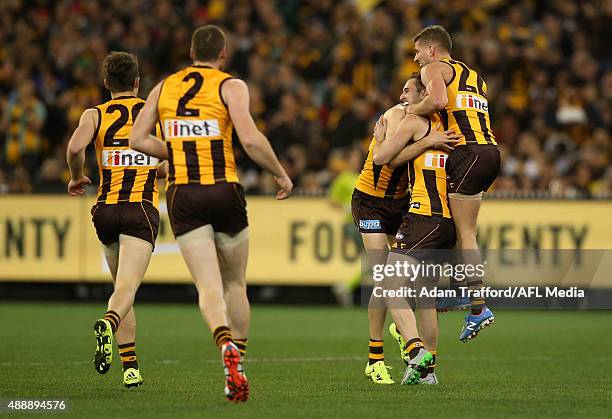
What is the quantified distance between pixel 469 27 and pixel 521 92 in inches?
65.3

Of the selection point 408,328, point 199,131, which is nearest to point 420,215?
point 408,328

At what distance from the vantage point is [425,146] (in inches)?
390

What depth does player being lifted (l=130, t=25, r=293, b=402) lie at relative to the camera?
8.27 metres

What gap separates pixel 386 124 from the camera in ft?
33.6

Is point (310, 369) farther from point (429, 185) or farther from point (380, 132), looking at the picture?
point (380, 132)

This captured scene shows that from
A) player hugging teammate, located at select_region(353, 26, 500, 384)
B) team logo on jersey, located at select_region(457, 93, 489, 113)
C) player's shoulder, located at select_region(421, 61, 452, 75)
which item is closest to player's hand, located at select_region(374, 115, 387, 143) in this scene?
player hugging teammate, located at select_region(353, 26, 500, 384)

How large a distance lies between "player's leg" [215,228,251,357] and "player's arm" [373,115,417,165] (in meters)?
1.81

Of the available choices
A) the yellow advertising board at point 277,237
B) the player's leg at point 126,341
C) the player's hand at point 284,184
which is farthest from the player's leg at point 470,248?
the yellow advertising board at point 277,237

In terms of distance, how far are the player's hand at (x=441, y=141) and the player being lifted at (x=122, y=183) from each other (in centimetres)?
218

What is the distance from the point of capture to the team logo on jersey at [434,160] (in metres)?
9.95

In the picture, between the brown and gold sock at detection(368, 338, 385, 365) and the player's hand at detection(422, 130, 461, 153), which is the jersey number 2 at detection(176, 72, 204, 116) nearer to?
the player's hand at detection(422, 130, 461, 153)

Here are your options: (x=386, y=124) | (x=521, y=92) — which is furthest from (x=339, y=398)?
(x=521, y=92)

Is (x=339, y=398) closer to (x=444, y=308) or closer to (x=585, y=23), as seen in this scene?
(x=444, y=308)

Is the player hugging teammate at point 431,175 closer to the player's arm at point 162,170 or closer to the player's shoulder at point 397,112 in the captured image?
the player's shoulder at point 397,112
